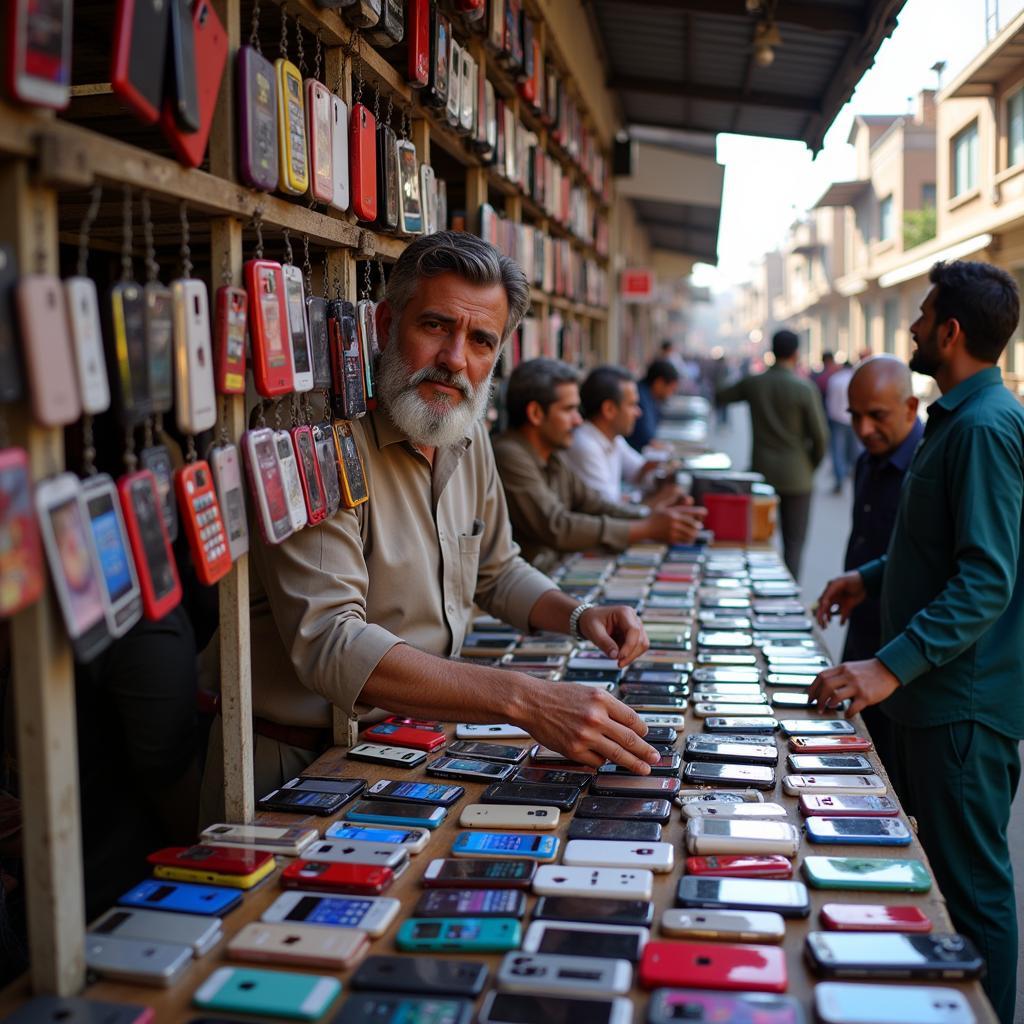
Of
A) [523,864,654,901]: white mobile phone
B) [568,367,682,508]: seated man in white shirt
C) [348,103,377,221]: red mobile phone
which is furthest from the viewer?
[568,367,682,508]: seated man in white shirt

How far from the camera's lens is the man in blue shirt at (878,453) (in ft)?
12.1

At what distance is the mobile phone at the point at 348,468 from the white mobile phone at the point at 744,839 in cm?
90

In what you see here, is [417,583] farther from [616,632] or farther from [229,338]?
[229,338]

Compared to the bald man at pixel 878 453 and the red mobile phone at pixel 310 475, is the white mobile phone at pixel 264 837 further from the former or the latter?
the bald man at pixel 878 453

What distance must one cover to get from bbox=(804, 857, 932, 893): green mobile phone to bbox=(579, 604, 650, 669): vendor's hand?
95 cm

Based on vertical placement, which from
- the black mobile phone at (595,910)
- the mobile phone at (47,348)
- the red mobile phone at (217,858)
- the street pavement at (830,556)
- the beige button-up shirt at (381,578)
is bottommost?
the street pavement at (830,556)

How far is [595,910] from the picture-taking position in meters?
1.47

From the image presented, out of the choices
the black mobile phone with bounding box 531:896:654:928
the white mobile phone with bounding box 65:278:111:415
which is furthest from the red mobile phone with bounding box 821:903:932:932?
the white mobile phone with bounding box 65:278:111:415

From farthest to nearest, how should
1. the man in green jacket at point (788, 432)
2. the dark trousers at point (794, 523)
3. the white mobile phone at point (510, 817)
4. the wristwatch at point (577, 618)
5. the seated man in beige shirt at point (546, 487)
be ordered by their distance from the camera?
the dark trousers at point (794, 523) < the man in green jacket at point (788, 432) < the seated man in beige shirt at point (546, 487) < the wristwatch at point (577, 618) < the white mobile phone at point (510, 817)

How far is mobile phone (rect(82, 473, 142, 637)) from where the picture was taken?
125 cm

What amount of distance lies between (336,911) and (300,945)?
107 millimetres

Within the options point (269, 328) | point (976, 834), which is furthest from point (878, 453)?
point (269, 328)

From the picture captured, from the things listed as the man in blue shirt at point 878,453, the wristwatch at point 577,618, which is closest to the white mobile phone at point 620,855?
the wristwatch at point 577,618

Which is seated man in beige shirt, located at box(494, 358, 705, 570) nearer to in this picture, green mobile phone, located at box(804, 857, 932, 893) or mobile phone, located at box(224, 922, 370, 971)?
green mobile phone, located at box(804, 857, 932, 893)
